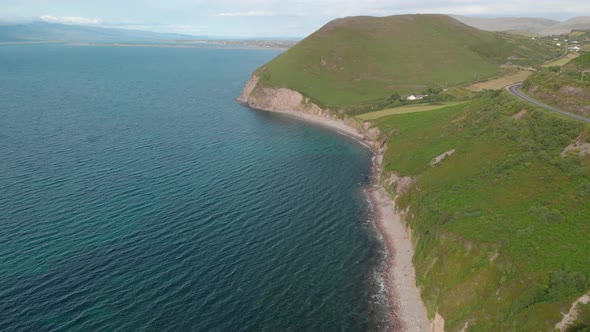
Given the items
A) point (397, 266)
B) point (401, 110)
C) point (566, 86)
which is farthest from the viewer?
point (401, 110)

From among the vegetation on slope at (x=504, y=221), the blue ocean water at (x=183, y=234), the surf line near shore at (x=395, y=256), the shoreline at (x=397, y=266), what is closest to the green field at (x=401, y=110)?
the surf line near shore at (x=395, y=256)

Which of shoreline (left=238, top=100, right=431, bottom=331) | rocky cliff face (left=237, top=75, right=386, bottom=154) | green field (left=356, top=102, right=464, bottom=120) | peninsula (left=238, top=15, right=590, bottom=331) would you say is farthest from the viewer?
green field (left=356, top=102, right=464, bottom=120)

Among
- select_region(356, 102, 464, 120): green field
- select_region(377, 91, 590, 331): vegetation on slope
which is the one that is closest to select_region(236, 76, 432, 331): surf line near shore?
select_region(377, 91, 590, 331): vegetation on slope

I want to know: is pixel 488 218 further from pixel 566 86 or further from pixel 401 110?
pixel 401 110

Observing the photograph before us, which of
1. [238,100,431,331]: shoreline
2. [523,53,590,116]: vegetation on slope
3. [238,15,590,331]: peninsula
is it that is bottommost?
[238,100,431,331]: shoreline

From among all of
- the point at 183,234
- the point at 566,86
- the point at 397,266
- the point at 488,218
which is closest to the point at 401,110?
the point at 566,86

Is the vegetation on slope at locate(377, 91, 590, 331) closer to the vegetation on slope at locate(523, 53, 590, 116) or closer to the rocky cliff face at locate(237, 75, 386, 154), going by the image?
the vegetation on slope at locate(523, 53, 590, 116)

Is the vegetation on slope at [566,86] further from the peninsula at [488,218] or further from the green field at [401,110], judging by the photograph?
the green field at [401,110]
